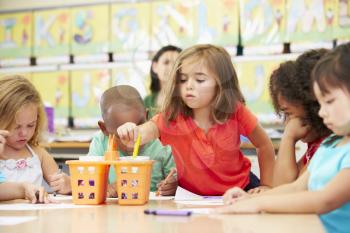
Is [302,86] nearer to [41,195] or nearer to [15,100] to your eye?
[41,195]

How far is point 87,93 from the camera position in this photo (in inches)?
176

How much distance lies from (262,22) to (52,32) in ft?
6.26

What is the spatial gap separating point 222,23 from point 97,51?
3.76 feet

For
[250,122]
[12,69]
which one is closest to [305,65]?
[250,122]

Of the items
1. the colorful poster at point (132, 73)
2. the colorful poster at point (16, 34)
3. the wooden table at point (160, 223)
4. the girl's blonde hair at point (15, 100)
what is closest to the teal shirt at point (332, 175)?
the wooden table at point (160, 223)

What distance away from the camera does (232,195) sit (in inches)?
45.3

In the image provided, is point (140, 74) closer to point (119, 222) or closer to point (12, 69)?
point (12, 69)

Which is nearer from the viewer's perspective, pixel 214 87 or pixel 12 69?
pixel 214 87

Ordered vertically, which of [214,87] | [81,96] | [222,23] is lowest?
[81,96]

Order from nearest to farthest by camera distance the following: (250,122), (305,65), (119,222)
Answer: (119,222), (305,65), (250,122)

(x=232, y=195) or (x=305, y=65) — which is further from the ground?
(x=305, y=65)

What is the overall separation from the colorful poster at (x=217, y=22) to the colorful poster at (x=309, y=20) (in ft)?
1.40

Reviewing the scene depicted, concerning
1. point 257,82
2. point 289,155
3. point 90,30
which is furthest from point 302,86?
point 90,30

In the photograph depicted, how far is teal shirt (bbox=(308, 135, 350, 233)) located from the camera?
3.24 feet
